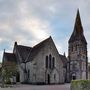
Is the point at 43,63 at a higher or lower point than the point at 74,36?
lower

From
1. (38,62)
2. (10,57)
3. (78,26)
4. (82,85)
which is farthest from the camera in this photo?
(78,26)

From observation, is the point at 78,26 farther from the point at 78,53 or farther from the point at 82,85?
the point at 82,85

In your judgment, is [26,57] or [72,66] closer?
[26,57]

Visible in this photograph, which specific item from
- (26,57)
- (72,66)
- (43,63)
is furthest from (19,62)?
(72,66)

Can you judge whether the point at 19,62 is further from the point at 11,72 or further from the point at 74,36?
the point at 74,36

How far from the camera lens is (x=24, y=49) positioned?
225 ft

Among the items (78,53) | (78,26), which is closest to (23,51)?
(78,53)

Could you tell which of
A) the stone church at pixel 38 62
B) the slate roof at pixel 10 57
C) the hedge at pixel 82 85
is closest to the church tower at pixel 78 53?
the stone church at pixel 38 62

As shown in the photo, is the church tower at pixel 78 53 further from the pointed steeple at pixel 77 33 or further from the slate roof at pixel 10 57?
the slate roof at pixel 10 57

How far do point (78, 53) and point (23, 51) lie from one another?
21.9 metres

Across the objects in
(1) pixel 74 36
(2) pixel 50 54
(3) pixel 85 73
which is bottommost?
(3) pixel 85 73

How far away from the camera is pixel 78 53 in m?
81.1

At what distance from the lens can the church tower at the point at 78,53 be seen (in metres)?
79.8

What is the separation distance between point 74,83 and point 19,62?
45.9m
